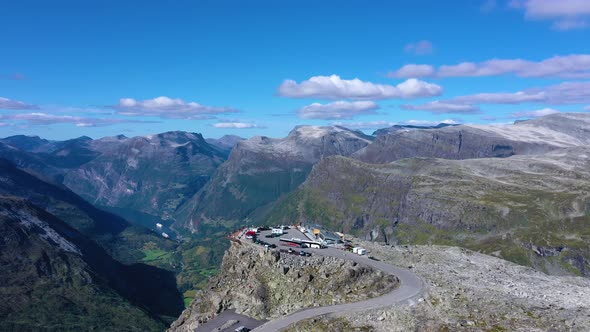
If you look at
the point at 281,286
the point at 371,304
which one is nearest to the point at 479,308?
the point at 371,304

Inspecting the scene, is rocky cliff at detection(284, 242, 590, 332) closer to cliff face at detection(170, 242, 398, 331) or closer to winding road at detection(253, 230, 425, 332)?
winding road at detection(253, 230, 425, 332)

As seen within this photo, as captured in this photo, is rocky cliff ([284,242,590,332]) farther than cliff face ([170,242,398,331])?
No

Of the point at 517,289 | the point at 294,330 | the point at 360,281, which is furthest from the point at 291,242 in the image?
the point at 517,289

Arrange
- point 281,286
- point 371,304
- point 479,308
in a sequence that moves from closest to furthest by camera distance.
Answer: point 479,308
point 371,304
point 281,286

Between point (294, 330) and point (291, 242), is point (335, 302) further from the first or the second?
point (291, 242)

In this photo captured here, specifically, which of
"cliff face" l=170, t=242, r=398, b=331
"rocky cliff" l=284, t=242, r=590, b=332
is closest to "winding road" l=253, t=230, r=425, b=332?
"rocky cliff" l=284, t=242, r=590, b=332

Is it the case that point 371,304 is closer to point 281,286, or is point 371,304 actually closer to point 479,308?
point 479,308


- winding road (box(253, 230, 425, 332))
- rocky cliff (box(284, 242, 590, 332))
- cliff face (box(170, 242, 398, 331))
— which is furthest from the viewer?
cliff face (box(170, 242, 398, 331))

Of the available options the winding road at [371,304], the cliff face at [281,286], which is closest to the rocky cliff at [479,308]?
the winding road at [371,304]

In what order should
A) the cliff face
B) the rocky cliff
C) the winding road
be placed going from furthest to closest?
the cliff face < the winding road < the rocky cliff

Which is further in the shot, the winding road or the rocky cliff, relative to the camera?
the winding road
